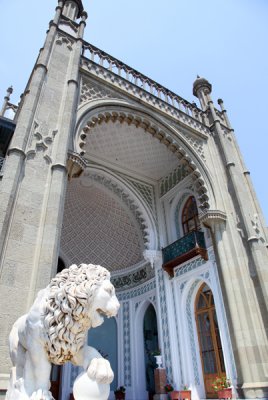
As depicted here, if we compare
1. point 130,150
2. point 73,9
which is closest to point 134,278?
point 130,150

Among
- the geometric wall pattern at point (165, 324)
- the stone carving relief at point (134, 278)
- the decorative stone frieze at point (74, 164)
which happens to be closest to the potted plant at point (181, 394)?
the geometric wall pattern at point (165, 324)

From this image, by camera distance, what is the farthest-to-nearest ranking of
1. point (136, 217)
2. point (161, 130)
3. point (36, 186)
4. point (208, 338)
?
1. point (136, 217)
2. point (161, 130)
3. point (208, 338)
4. point (36, 186)

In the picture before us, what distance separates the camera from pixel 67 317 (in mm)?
1818

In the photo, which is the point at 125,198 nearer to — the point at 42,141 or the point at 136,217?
the point at 136,217

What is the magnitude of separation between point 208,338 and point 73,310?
7.21 metres

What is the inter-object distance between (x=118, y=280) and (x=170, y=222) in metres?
2.81

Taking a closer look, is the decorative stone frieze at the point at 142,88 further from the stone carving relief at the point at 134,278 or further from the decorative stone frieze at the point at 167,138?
the stone carving relief at the point at 134,278

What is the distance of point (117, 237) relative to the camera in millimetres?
10711

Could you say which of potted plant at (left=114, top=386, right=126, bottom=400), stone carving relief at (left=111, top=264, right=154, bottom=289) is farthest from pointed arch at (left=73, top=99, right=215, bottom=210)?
potted plant at (left=114, top=386, right=126, bottom=400)

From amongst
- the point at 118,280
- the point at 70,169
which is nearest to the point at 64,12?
the point at 70,169

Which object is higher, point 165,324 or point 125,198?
point 125,198

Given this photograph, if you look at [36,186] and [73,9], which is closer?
[36,186]

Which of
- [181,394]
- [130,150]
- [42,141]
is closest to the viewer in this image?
[42,141]

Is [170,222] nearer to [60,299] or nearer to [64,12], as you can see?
[64,12]
